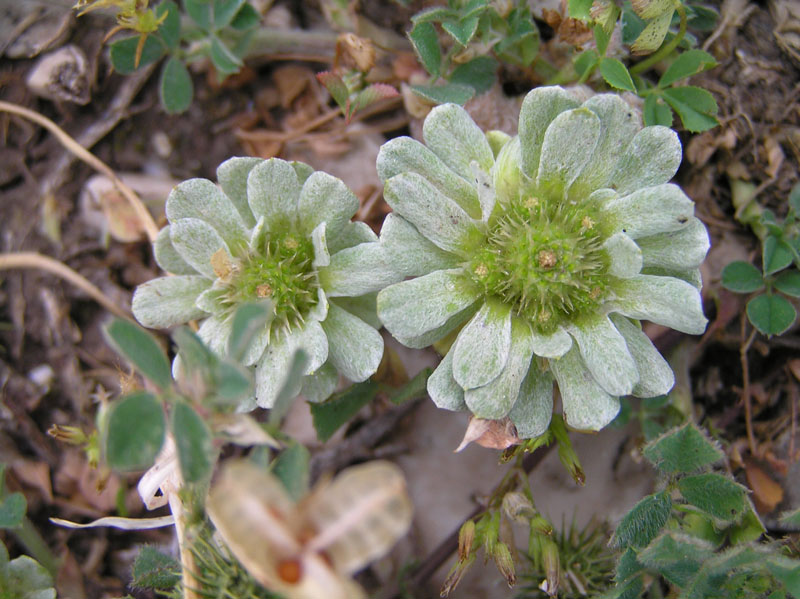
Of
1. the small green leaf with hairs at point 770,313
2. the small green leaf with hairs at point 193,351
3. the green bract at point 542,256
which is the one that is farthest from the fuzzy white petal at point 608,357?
the small green leaf with hairs at point 193,351

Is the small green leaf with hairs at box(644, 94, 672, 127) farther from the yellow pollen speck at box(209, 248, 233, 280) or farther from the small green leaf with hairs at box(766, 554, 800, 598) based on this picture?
the yellow pollen speck at box(209, 248, 233, 280)

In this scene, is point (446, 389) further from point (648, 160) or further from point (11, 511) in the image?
point (11, 511)

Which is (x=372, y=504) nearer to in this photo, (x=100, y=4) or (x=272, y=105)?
(x=100, y=4)

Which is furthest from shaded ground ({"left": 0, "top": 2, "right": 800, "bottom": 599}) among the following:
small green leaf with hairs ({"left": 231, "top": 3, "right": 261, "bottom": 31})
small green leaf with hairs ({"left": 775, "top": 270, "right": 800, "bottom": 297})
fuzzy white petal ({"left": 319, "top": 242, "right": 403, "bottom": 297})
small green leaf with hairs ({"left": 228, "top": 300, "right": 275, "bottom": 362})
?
small green leaf with hairs ({"left": 228, "top": 300, "right": 275, "bottom": 362})

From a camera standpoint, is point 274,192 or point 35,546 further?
point 35,546

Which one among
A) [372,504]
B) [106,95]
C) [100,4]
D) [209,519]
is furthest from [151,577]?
[106,95]

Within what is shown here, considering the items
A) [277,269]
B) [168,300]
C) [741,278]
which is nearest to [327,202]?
[277,269]
